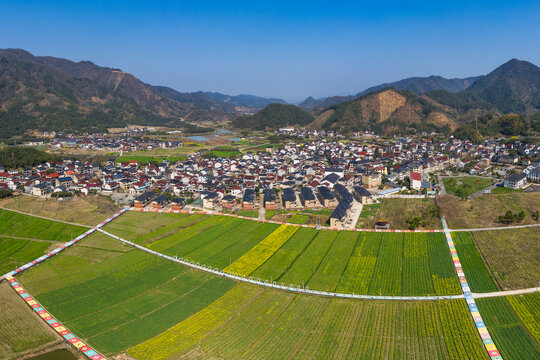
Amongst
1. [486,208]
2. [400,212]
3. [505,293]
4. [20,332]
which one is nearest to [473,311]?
[505,293]

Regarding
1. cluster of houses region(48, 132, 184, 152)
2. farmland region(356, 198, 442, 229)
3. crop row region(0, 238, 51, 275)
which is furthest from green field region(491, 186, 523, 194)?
cluster of houses region(48, 132, 184, 152)

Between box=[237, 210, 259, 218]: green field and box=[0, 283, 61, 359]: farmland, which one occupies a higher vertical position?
box=[237, 210, 259, 218]: green field

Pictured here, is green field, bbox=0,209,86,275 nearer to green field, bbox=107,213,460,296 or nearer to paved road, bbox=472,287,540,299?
green field, bbox=107,213,460,296

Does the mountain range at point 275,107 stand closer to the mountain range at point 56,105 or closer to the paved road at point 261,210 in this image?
the mountain range at point 56,105

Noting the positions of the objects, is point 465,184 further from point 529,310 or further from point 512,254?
point 529,310

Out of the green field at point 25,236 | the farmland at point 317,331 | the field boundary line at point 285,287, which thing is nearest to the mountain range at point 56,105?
the green field at point 25,236

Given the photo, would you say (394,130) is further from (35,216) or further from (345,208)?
(35,216)
